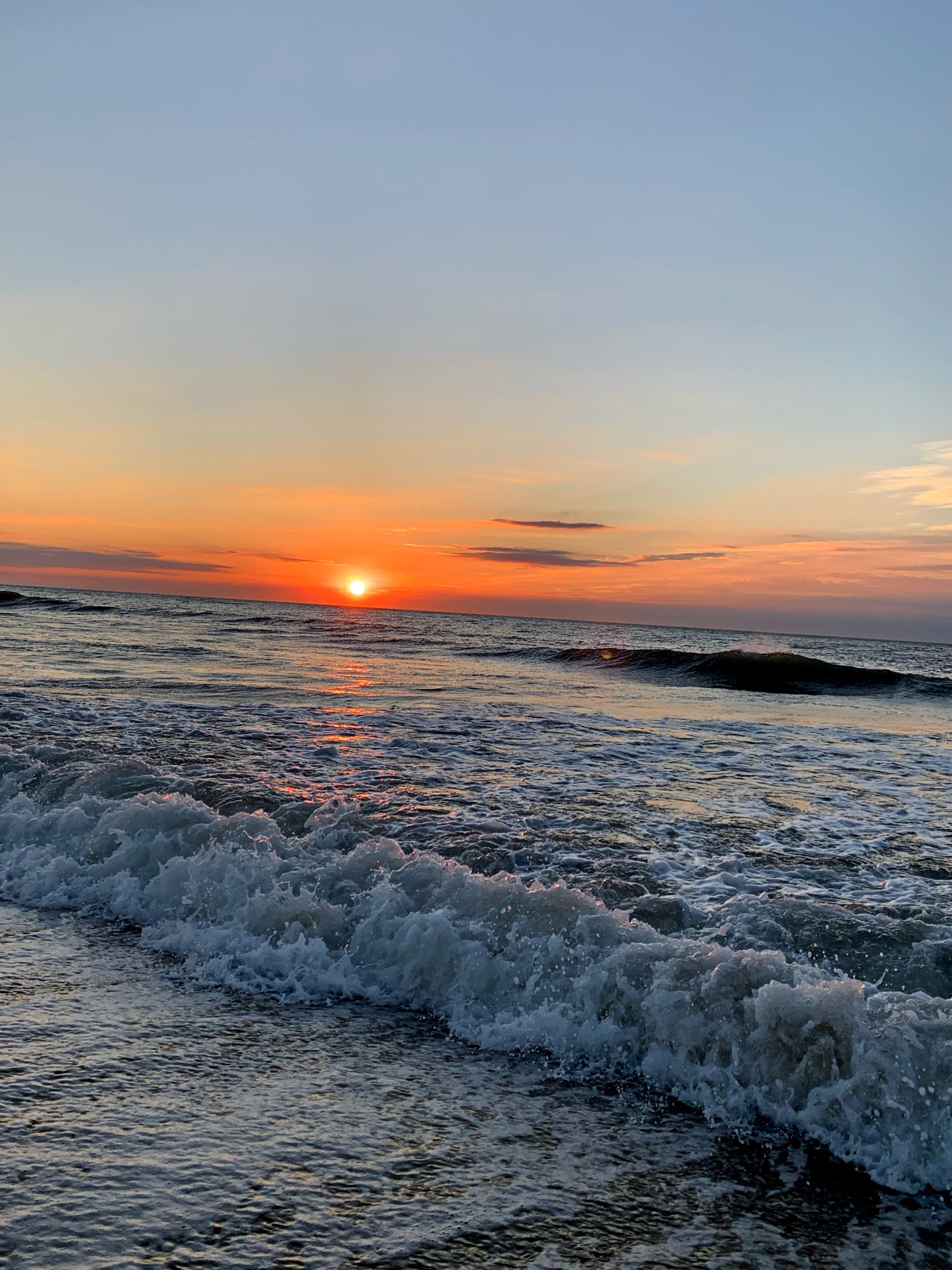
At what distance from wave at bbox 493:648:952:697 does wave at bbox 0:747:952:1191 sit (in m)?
23.2

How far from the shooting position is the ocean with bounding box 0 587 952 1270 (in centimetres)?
289

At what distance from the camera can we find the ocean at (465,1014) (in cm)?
289

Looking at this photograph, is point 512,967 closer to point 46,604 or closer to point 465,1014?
point 465,1014

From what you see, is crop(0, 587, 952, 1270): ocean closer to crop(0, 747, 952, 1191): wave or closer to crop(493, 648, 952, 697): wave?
crop(0, 747, 952, 1191): wave

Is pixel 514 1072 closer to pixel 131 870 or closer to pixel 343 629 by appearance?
pixel 131 870

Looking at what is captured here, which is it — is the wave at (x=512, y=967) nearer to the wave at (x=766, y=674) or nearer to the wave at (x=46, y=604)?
the wave at (x=766, y=674)

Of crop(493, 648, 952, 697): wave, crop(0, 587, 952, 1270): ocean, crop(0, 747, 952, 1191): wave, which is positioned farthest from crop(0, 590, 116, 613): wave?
crop(0, 747, 952, 1191): wave

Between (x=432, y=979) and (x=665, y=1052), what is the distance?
4.66 ft

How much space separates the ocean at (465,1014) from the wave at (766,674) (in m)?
19.0

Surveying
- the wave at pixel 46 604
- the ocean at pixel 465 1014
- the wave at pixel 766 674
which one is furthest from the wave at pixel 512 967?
the wave at pixel 46 604

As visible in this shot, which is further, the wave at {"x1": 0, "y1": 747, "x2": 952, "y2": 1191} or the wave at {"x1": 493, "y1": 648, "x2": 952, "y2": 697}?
the wave at {"x1": 493, "y1": 648, "x2": 952, "y2": 697}

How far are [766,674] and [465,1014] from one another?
2902cm

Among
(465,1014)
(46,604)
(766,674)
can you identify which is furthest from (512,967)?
(46,604)

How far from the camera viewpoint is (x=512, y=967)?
4875 mm
